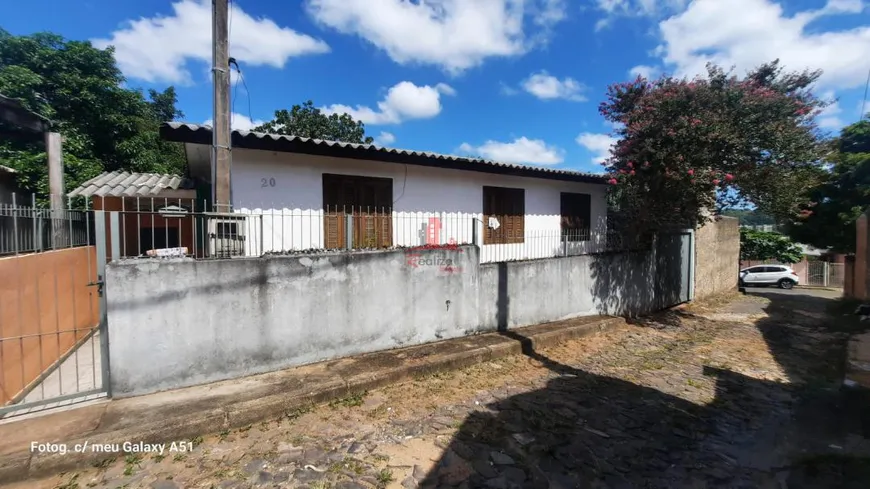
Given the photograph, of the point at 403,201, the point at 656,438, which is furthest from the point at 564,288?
the point at 656,438

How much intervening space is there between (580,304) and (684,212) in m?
3.06

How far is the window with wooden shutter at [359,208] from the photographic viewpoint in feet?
19.8

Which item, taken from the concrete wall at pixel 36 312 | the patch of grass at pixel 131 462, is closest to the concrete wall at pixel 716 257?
the patch of grass at pixel 131 462

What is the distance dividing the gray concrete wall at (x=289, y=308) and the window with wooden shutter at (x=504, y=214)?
1.34 metres

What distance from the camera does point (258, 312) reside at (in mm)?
4238

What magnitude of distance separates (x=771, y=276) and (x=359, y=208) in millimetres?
23004

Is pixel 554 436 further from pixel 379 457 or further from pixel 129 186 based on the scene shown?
pixel 129 186

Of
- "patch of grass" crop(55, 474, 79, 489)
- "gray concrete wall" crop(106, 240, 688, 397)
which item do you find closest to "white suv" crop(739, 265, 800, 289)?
"gray concrete wall" crop(106, 240, 688, 397)

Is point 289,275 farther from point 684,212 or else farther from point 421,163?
point 684,212

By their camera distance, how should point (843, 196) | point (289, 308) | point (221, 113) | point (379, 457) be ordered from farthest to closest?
point (843, 196) < point (221, 113) < point (289, 308) < point (379, 457)

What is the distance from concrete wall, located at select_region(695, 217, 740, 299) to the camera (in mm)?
11578

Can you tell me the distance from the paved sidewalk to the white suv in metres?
21.0

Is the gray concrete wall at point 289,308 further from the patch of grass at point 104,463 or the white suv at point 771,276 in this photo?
the white suv at point 771,276

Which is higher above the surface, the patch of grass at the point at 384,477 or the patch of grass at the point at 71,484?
the patch of grass at the point at 71,484
